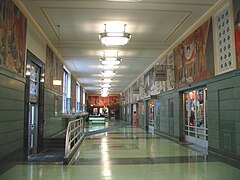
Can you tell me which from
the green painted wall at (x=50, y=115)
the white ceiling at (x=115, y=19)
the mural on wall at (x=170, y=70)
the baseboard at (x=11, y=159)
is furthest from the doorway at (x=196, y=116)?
the baseboard at (x=11, y=159)

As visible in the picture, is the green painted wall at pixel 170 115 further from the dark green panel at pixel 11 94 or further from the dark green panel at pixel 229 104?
the dark green panel at pixel 11 94

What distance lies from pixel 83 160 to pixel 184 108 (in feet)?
17.9

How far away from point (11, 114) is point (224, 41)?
5.69 meters

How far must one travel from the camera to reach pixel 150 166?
5.81 meters

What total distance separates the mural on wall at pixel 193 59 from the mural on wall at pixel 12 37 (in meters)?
5.36

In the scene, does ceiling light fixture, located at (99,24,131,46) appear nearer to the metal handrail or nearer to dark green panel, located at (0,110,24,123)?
the metal handrail

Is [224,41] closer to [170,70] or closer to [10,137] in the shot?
[170,70]

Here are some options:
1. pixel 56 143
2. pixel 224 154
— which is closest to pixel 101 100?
pixel 56 143

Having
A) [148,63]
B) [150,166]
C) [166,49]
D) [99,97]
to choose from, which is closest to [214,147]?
[150,166]

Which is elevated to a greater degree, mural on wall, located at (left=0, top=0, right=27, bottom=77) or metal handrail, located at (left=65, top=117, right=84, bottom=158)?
mural on wall, located at (left=0, top=0, right=27, bottom=77)

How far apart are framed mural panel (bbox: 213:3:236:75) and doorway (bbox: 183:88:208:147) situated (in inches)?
76.9

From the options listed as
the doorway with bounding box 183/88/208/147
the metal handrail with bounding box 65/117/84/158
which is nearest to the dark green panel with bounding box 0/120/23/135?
the metal handrail with bounding box 65/117/84/158

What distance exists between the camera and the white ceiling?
6.59 m

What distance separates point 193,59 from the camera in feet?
28.7
